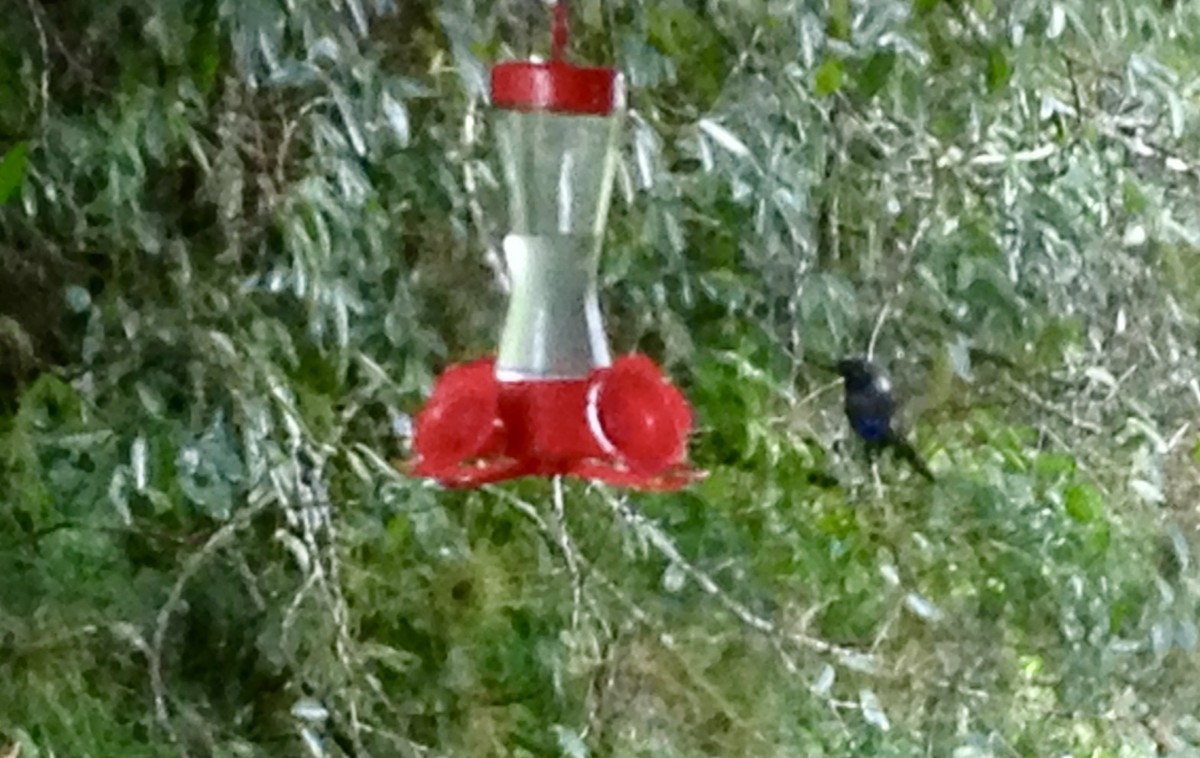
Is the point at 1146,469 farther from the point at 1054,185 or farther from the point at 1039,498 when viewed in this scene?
the point at 1054,185

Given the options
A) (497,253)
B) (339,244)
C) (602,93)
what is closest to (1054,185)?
(497,253)

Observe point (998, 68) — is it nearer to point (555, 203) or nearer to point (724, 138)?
point (724, 138)

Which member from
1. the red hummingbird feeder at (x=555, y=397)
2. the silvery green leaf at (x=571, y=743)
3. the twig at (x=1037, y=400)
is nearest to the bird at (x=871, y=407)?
the twig at (x=1037, y=400)

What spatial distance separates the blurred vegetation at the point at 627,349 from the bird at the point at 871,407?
0.03m

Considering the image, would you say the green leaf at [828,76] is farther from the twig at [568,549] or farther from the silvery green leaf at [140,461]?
the silvery green leaf at [140,461]

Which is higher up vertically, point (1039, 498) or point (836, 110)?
point (836, 110)

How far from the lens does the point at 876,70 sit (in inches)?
51.4

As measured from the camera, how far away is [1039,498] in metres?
1.45

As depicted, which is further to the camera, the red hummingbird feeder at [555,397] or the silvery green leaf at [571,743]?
the silvery green leaf at [571,743]

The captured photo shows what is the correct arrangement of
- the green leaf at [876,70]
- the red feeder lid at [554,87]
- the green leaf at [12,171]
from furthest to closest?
the green leaf at [876,70]
the green leaf at [12,171]
the red feeder lid at [554,87]

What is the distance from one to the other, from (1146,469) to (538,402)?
2.83 feet

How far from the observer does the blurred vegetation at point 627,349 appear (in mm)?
1239

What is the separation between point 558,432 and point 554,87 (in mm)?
167

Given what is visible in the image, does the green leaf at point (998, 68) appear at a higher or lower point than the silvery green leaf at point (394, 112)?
higher
